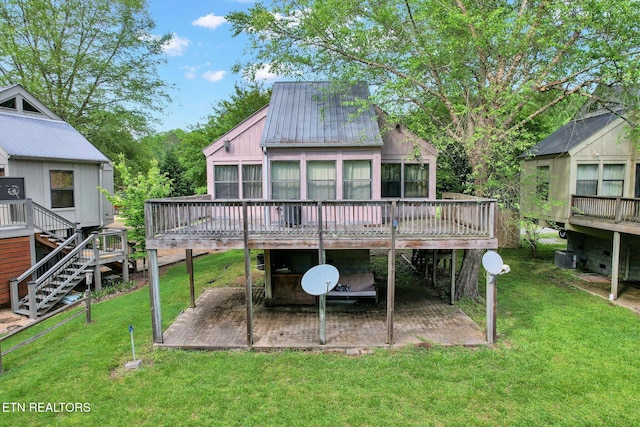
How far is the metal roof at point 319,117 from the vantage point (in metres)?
11.2

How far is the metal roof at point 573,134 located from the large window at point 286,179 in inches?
353

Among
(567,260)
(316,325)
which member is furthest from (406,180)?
(567,260)

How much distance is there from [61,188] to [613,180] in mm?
22662

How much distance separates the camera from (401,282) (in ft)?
48.5

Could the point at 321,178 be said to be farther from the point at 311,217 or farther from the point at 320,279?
the point at 320,279

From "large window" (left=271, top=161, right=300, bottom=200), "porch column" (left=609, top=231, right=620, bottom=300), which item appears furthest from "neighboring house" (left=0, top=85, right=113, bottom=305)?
"porch column" (left=609, top=231, right=620, bottom=300)

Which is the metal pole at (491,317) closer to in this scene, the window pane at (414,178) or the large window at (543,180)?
the window pane at (414,178)

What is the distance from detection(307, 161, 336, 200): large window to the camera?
11.5m

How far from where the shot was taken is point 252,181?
494 inches

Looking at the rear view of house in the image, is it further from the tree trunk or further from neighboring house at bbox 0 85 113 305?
the tree trunk

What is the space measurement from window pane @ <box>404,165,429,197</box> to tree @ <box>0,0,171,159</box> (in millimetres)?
18435

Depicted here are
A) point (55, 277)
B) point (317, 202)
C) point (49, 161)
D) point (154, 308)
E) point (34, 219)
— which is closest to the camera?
point (317, 202)

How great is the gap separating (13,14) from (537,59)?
86.1 ft

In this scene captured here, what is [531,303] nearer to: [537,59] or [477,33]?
[537,59]
